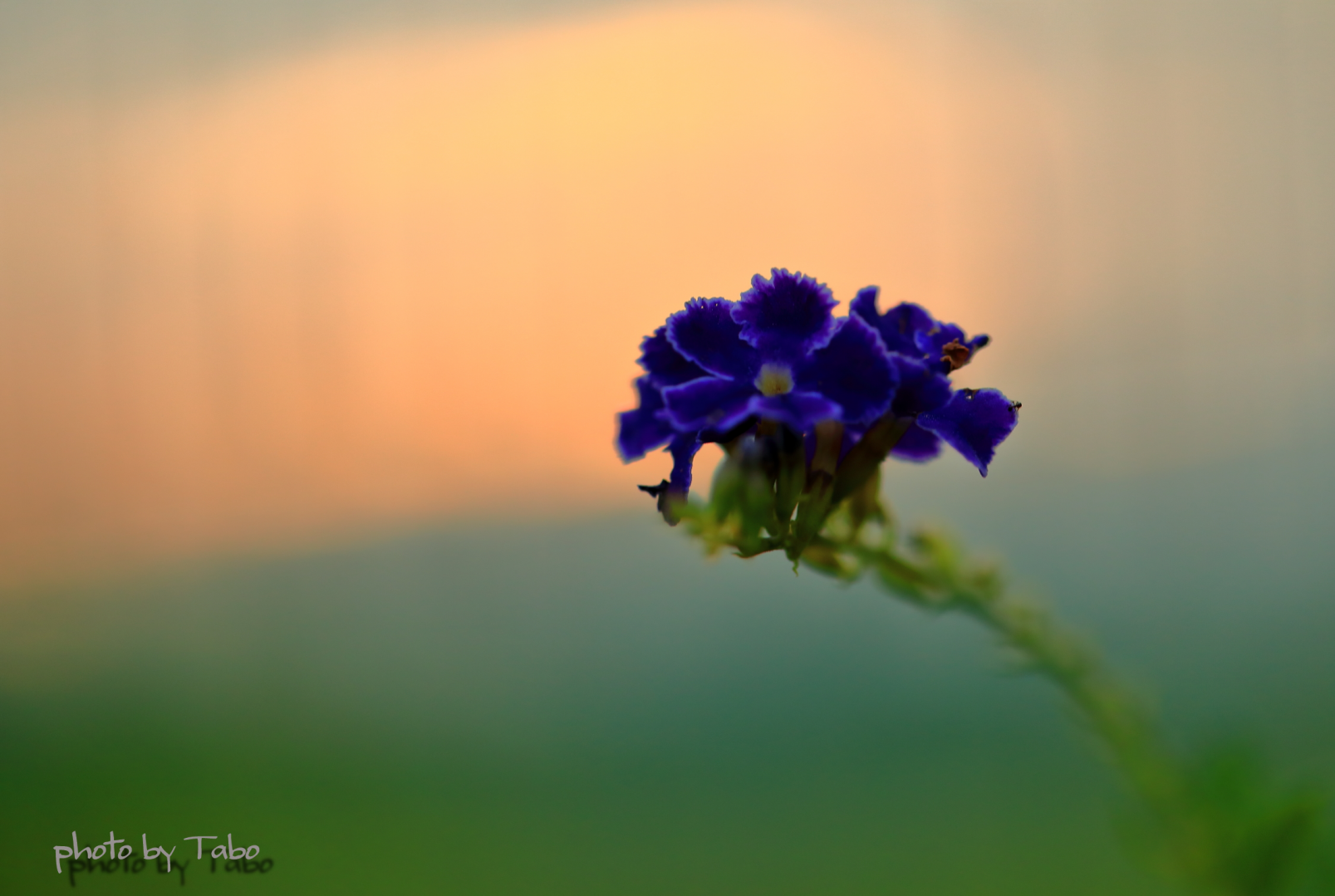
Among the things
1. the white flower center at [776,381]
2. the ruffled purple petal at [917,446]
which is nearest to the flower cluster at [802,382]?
the white flower center at [776,381]

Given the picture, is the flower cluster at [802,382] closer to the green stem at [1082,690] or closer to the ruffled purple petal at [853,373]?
the ruffled purple petal at [853,373]

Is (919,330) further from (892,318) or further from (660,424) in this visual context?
(660,424)

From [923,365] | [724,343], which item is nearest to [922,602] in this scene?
[923,365]

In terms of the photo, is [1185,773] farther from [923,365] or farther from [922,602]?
[923,365]

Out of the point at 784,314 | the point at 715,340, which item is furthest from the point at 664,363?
the point at 784,314

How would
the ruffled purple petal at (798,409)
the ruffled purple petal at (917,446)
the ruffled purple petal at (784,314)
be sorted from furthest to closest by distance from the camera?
the ruffled purple petal at (917,446), the ruffled purple petal at (784,314), the ruffled purple petal at (798,409)

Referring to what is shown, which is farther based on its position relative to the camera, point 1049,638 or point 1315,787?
point 1049,638
